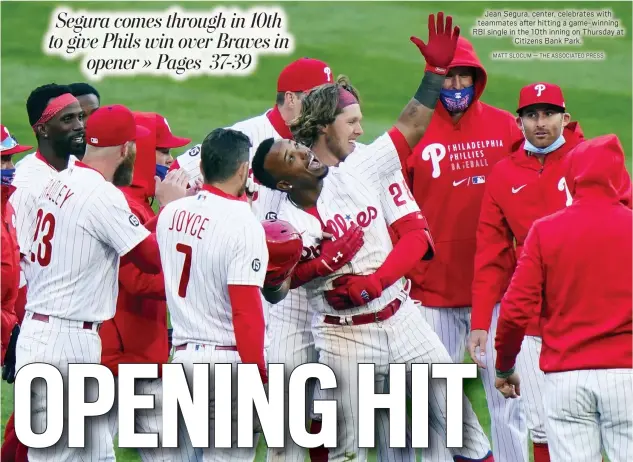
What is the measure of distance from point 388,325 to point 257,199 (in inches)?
44.3

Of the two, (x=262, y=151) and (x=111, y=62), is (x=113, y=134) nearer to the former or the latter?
(x=262, y=151)

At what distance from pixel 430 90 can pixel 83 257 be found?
1.72 metres

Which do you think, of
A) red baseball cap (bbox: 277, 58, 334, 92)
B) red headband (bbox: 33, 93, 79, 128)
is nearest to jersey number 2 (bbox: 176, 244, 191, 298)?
red baseball cap (bbox: 277, 58, 334, 92)

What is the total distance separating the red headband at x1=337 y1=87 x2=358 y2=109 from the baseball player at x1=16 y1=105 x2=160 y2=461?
0.95 metres

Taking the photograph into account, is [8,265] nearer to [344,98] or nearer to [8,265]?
[8,265]

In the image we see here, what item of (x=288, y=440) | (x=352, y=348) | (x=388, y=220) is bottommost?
(x=288, y=440)

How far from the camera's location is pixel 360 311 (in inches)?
213

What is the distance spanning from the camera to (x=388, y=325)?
17.8ft

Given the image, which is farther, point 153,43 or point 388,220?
point 153,43

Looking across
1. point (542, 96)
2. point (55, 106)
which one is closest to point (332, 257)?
point (542, 96)

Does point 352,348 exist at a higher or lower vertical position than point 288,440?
higher

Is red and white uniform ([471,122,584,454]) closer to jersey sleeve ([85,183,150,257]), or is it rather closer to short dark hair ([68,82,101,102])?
jersey sleeve ([85,183,150,257])

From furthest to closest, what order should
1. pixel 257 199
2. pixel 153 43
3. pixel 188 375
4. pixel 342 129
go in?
pixel 153 43 → pixel 257 199 → pixel 342 129 → pixel 188 375

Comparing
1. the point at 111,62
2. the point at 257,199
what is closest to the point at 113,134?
the point at 257,199
